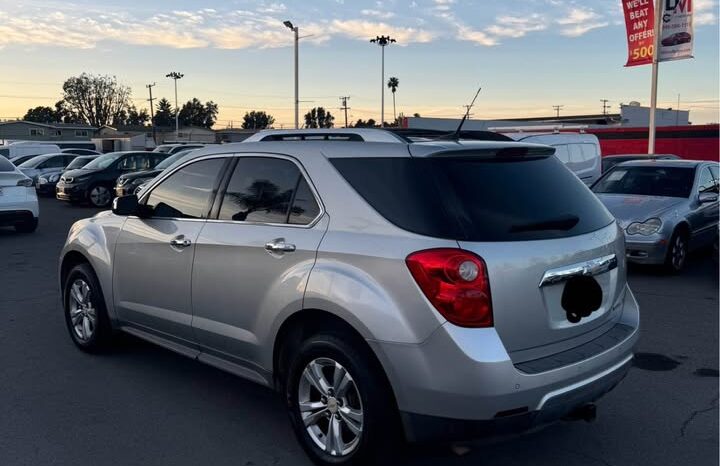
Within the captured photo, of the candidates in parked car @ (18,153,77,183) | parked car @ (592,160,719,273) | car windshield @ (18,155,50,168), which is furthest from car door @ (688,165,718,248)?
car windshield @ (18,155,50,168)

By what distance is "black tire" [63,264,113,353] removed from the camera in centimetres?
531

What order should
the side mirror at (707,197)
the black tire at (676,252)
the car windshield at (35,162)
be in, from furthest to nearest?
the car windshield at (35,162) < the side mirror at (707,197) < the black tire at (676,252)

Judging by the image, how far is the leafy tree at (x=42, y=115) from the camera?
12941cm

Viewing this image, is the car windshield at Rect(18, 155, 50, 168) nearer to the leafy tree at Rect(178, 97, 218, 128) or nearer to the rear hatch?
the rear hatch

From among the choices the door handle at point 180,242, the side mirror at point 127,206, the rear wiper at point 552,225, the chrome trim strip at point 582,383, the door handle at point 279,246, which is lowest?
the chrome trim strip at point 582,383

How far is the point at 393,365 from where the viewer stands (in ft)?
10.2

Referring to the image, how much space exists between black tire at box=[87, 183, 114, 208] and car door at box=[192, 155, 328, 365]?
16.8m

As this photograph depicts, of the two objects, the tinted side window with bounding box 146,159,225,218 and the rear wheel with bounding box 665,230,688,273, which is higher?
the tinted side window with bounding box 146,159,225,218

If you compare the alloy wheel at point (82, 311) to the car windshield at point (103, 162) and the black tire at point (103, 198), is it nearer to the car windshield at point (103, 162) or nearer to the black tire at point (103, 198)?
the black tire at point (103, 198)

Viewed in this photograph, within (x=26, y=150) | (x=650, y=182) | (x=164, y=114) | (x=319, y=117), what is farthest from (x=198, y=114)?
(x=650, y=182)

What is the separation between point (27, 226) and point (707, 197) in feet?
41.0

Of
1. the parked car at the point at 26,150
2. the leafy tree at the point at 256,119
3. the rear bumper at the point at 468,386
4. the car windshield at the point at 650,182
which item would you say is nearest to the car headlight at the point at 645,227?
the car windshield at the point at 650,182

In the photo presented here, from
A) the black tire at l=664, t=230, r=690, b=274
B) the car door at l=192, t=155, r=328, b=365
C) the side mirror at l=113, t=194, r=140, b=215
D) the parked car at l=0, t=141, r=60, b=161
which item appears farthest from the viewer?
the parked car at l=0, t=141, r=60, b=161

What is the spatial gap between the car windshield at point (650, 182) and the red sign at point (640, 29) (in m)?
11.6
